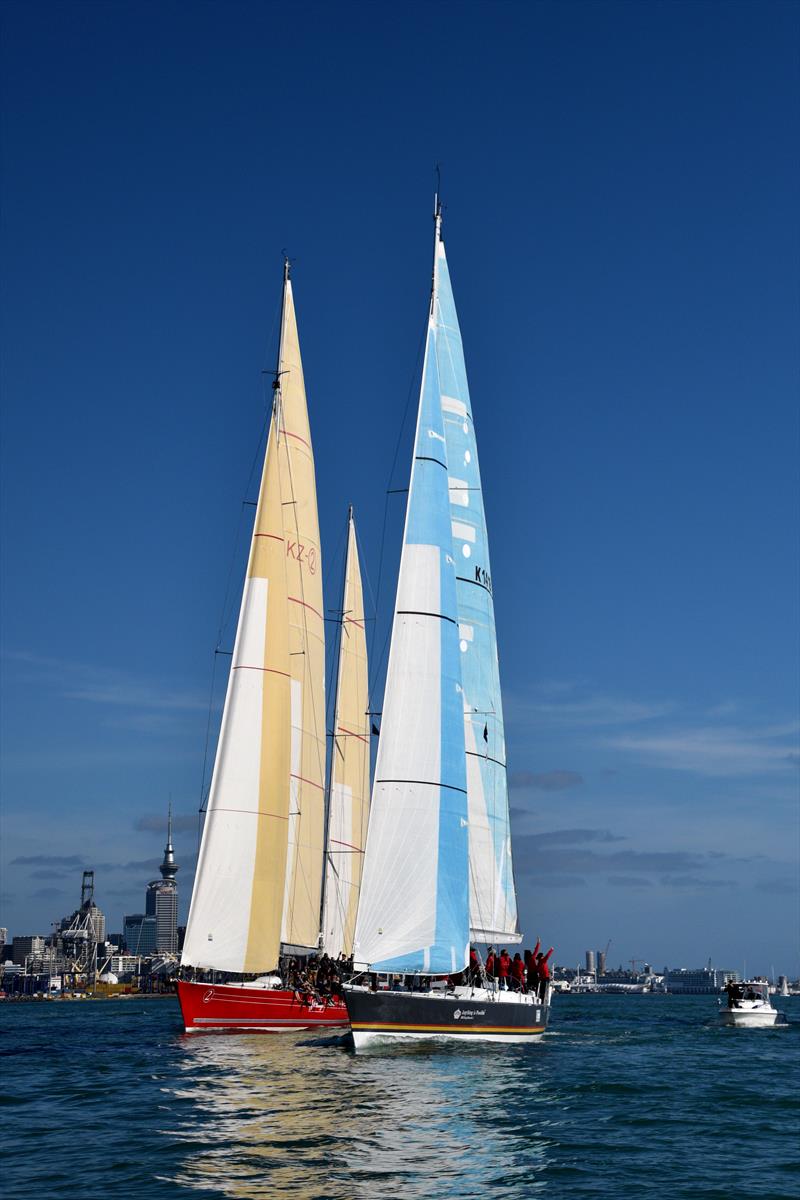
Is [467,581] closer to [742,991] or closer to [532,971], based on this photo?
[532,971]

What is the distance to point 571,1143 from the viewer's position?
78.2 feet

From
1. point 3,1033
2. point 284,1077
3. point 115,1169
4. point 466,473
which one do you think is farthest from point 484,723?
point 3,1033

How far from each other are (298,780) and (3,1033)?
20.8m

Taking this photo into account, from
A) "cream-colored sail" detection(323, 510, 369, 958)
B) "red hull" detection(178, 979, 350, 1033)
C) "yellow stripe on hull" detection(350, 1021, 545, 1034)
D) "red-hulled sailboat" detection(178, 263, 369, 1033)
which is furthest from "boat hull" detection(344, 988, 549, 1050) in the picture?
"cream-colored sail" detection(323, 510, 369, 958)

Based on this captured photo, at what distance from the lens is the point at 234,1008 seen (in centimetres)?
4406

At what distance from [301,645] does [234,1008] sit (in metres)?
15.5

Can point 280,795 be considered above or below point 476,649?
below

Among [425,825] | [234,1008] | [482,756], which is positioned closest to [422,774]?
[425,825]

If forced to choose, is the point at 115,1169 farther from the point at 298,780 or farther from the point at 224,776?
the point at 298,780

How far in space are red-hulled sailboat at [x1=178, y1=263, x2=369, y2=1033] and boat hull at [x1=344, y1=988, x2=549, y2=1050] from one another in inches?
397

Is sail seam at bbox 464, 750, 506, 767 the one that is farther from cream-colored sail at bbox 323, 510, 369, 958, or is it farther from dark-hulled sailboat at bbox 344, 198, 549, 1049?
cream-colored sail at bbox 323, 510, 369, 958

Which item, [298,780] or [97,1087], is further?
→ [298,780]

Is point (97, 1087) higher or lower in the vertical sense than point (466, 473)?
lower

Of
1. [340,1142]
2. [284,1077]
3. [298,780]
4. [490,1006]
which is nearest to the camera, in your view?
[340,1142]
